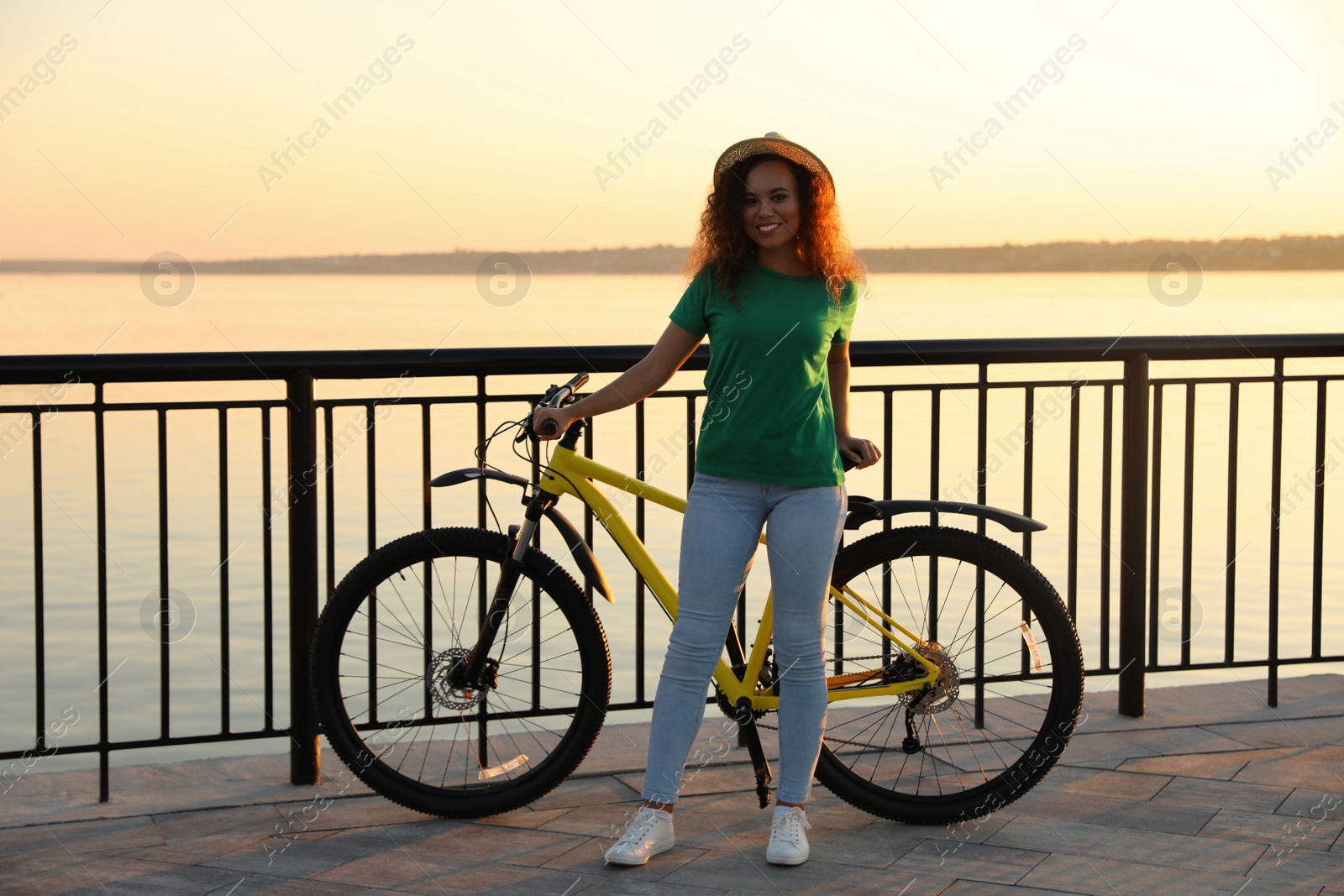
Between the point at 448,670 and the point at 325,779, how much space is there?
67 cm

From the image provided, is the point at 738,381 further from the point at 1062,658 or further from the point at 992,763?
the point at 992,763

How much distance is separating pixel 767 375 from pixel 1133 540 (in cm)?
196

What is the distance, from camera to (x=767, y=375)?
3.19 metres

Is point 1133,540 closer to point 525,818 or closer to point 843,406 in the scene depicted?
point 843,406

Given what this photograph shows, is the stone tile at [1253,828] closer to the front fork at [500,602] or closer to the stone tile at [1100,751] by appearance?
the stone tile at [1100,751]

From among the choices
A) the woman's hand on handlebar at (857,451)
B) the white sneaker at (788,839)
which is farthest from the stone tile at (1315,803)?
the woman's hand on handlebar at (857,451)

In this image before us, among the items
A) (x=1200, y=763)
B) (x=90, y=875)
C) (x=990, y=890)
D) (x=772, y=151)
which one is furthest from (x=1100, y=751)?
(x=90, y=875)

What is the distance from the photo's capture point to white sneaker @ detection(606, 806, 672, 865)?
3301 mm

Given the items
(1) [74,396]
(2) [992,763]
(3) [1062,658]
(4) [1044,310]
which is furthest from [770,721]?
(4) [1044,310]

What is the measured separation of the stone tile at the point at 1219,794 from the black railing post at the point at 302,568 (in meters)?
2.36

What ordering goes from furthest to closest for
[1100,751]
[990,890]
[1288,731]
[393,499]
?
[393,499]
[1288,731]
[1100,751]
[990,890]

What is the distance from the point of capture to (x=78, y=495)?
1052cm

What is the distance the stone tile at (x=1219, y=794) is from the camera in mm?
3775

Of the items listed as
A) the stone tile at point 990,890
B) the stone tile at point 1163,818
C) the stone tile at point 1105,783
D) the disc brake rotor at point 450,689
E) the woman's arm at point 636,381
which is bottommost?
the stone tile at point 990,890
